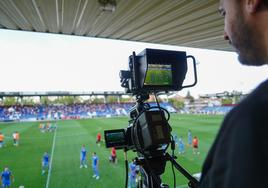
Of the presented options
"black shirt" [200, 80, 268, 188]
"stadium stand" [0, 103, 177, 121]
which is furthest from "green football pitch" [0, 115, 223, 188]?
"stadium stand" [0, 103, 177, 121]

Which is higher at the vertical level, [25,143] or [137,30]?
[137,30]

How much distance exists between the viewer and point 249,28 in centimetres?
52

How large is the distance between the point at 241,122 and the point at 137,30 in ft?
10.4

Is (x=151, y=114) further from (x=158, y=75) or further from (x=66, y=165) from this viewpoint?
(x=66, y=165)

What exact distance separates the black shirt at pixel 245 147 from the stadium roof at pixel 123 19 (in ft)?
7.84

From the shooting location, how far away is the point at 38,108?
35688 millimetres

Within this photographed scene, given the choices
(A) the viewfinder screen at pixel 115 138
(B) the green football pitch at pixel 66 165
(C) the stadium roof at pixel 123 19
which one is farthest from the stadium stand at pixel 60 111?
(A) the viewfinder screen at pixel 115 138

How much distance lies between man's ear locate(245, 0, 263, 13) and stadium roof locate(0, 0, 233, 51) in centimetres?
222

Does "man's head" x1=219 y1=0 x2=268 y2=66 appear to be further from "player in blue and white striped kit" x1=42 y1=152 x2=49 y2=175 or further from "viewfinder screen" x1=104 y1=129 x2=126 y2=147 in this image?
"player in blue and white striped kit" x1=42 y1=152 x2=49 y2=175

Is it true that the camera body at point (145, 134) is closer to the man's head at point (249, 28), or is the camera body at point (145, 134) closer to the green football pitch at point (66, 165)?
the man's head at point (249, 28)

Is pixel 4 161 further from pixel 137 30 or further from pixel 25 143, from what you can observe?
pixel 137 30

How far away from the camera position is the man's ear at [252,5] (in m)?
0.49

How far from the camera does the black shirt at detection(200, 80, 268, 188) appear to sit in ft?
1.28

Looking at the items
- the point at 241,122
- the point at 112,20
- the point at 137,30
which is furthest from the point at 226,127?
the point at 137,30
